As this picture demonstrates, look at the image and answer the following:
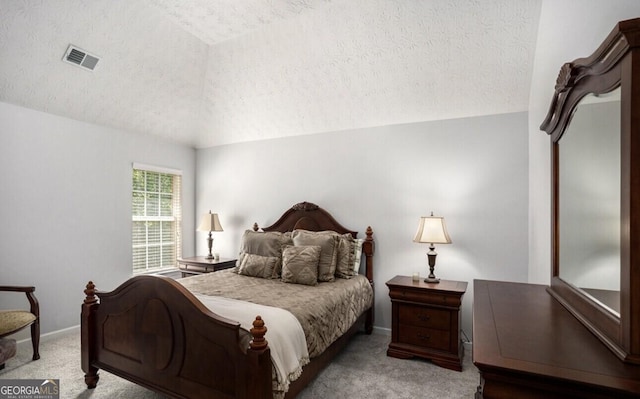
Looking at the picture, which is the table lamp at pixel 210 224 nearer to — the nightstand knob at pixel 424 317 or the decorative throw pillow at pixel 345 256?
the decorative throw pillow at pixel 345 256

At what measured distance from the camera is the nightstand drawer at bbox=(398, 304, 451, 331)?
294 cm

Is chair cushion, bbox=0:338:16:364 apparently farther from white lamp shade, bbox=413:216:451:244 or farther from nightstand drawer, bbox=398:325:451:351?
white lamp shade, bbox=413:216:451:244

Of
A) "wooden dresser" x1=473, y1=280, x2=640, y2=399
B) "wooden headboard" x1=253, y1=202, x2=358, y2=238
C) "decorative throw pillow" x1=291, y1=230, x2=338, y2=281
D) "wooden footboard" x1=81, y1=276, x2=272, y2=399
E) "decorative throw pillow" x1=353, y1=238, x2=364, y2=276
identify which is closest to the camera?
"wooden dresser" x1=473, y1=280, x2=640, y2=399

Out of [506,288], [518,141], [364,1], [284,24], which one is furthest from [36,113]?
[518,141]

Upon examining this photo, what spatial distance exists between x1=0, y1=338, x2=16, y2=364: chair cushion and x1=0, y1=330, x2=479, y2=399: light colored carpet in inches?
4.8

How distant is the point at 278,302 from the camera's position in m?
2.45

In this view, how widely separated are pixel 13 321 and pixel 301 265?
2386 mm

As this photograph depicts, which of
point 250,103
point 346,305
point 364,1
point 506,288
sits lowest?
point 346,305

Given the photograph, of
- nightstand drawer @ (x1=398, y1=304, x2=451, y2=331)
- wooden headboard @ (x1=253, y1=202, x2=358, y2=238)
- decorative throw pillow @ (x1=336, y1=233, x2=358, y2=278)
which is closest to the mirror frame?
nightstand drawer @ (x1=398, y1=304, x2=451, y2=331)

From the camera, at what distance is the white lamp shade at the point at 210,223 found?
177 inches

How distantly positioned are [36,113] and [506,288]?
4413 mm

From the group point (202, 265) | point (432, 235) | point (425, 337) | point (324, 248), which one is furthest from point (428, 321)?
point (202, 265)

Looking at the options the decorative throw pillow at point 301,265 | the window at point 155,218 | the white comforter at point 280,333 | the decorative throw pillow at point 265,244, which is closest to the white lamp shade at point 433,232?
the decorative throw pillow at point 301,265

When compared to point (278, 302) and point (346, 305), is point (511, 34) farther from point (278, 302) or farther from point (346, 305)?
point (278, 302)
